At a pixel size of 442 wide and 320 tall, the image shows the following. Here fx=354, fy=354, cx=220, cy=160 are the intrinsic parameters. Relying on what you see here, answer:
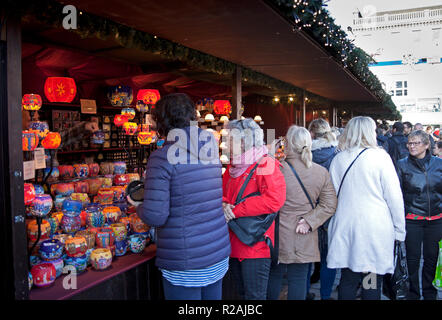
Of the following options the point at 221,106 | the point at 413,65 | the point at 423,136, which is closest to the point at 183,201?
the point at 423,136

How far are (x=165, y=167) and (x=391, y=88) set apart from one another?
3953 cm

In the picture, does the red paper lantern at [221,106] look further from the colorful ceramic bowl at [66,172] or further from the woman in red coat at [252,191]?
the woman in red coat at [252,191]

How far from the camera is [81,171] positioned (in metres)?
4.88

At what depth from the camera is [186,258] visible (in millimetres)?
1913

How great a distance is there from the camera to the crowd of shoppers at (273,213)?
1938 millimetres

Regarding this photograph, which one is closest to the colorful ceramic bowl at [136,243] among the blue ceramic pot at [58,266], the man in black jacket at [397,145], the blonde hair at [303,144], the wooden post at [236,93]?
the blue ceramic pot at [58,266]

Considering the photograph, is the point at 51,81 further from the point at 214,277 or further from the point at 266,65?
the point at 214,277

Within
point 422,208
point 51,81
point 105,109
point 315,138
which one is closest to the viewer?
point 422,208

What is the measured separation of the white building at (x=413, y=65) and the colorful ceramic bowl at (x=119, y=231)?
1384 inches

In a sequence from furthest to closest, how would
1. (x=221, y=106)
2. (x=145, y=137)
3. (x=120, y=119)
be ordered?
(x=221, y=106) < (x=120, y=119) < (x=145, y=137)

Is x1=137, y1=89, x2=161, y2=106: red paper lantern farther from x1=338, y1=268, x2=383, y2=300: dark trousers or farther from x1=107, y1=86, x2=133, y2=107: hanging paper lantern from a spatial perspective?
x1=338, y1=268, x2=383, y2=300: dark trousers

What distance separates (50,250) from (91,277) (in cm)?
32

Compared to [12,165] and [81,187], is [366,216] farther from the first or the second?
[81,187]
